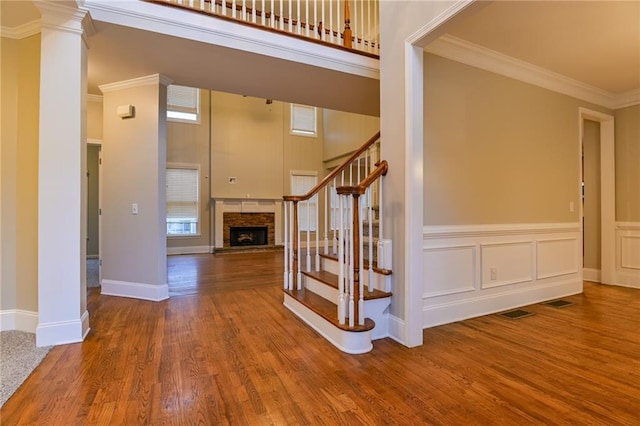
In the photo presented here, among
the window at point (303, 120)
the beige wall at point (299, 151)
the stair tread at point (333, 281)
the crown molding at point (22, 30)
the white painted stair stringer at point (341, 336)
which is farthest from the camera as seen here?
the window at point (303, 120)

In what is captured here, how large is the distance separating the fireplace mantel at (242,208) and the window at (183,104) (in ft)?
7.16

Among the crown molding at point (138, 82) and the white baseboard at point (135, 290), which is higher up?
the crown molding at point (138, 82)

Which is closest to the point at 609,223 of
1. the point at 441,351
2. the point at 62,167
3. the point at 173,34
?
the point at 441,351

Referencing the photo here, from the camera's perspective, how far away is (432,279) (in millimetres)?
2643

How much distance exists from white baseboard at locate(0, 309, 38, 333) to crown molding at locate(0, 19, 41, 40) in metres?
2.31

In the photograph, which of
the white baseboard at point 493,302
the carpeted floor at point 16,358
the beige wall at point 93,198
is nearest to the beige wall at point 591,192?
the white baseboard at point 493,302

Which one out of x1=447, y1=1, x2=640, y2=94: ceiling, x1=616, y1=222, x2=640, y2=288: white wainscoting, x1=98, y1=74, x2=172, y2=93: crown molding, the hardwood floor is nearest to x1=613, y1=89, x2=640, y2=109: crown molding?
x1=447, y1=1, x2=640, y2=94: ceiling

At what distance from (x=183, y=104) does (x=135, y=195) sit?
499 centimetres

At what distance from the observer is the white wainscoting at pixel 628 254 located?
3.95 metres

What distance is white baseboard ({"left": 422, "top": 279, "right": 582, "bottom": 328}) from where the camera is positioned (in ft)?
8.80

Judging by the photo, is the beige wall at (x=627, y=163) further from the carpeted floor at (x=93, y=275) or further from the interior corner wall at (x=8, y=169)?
the carpeted floor at (x=93, y=275)

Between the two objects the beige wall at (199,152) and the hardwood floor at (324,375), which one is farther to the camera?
the beige wall at (199,152)

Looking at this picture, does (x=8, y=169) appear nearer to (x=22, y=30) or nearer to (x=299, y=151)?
(x=22, y=30)

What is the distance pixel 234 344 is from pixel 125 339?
88cm
